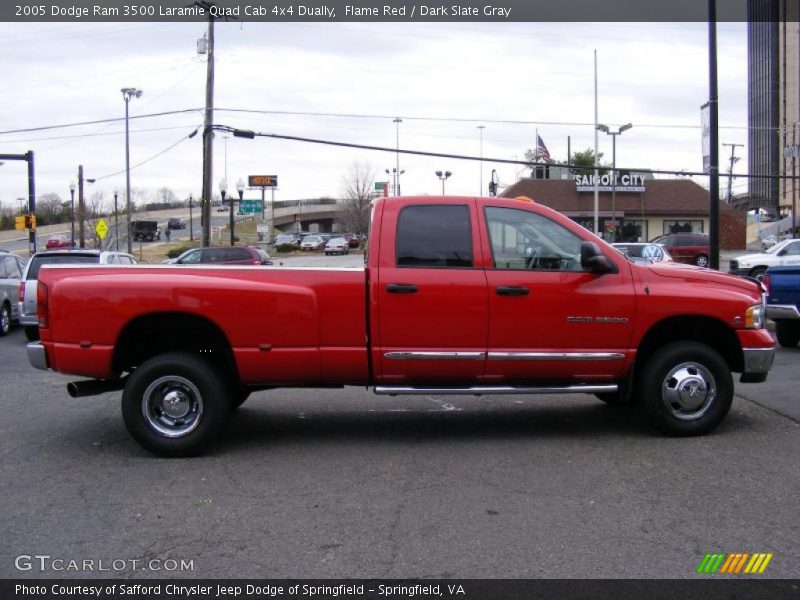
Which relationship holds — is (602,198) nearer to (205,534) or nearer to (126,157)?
(126,157)

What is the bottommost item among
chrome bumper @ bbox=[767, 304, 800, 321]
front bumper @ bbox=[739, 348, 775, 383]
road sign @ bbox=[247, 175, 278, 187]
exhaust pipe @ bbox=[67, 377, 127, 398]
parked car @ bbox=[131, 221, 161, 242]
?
exhaust pipe @ bbox=[67, 377, 127, 398]

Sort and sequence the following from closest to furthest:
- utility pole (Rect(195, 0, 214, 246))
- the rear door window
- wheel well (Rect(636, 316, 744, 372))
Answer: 1. the rear door window
2. wheel well (Rect(636, 316, 744, 372))
3. utility pole (Rect(195, 0, 214, 246))

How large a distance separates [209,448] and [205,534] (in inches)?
76.4

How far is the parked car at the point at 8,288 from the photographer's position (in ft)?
55.0

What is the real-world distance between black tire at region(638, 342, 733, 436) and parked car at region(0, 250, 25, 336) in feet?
47.7

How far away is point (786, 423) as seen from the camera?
289 inches

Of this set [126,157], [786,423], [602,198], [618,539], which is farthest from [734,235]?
[618,539]

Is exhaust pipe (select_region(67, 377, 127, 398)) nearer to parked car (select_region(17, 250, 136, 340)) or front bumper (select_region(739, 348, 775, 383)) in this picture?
front bumper (select_region(739, 348, 775, 383))

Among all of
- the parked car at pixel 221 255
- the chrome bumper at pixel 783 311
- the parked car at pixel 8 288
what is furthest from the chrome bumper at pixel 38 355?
the parked car at pixel 221 255

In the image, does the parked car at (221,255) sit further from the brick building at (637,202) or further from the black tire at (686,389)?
the brick building at (637,202)

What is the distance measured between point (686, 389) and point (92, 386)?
5.09 meters

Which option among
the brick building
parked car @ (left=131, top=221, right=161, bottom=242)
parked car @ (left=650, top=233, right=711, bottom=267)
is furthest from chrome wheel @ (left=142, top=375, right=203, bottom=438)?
parked car @ (left=131, top=221, right=161, bottom=242)

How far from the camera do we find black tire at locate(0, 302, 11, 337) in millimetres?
16597

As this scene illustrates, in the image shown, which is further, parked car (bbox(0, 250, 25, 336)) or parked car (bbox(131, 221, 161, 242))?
parked car (bbox(131, 221, 161, 242))
